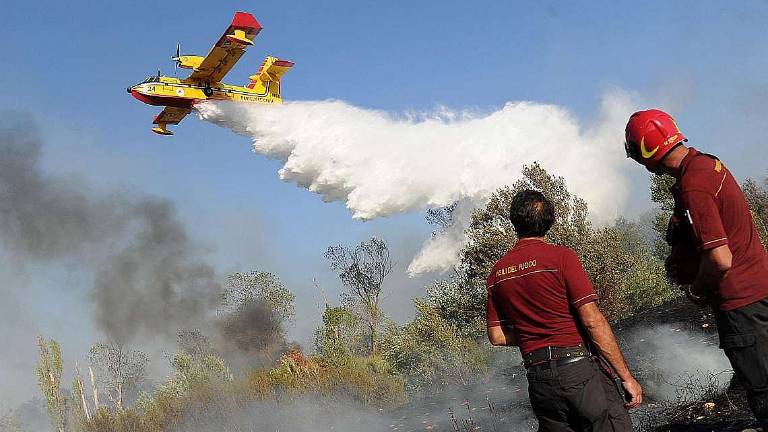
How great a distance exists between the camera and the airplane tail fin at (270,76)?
2123 centimetres

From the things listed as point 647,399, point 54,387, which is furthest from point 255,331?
point 647,399

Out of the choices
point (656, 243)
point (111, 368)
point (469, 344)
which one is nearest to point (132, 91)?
point (469, 344)

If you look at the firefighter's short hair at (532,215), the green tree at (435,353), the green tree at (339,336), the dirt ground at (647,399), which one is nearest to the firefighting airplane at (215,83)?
the green tree at (339,336)

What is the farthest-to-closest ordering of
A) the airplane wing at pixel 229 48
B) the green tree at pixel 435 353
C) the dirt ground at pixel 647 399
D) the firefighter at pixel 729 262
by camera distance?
the airplane wing at pixel 229 48 < the green tree at pixel 435 353 < the dirt ground at pixel 647 399 < the firefighter at pixel 729 262

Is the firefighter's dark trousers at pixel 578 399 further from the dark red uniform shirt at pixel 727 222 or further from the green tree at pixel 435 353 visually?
the green tree at pixel 435 353

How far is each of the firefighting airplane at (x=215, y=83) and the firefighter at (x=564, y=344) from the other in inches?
644

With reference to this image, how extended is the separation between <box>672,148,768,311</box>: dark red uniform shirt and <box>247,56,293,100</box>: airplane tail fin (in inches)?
757

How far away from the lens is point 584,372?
313 centimetres

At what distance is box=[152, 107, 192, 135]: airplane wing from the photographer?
68.8ft

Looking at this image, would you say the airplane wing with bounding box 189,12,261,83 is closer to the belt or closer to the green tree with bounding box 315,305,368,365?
the green tree with bounding box 315,305,368,365

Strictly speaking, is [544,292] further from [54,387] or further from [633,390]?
[54,387]

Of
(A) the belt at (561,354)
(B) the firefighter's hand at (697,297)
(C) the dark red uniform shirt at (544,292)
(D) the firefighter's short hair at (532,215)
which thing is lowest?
(A) the belt at (561,354)

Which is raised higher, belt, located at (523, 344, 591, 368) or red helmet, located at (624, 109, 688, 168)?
red helmet, located at (624, 109, 688, 168)

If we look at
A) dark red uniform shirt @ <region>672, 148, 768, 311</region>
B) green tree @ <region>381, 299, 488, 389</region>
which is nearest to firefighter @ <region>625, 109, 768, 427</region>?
dark red uniform shirt @ <region>672, 148, 768, 311</region>
